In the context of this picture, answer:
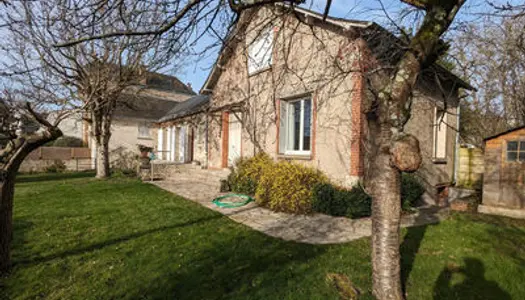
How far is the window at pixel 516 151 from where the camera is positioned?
6.09m

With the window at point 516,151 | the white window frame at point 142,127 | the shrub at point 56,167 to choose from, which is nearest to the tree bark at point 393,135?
the window at point 516,151

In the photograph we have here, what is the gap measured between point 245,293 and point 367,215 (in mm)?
4343

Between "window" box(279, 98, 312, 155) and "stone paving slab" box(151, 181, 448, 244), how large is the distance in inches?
97.9

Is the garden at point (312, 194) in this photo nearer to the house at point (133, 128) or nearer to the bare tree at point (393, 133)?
the bare tree at point (393, 133)

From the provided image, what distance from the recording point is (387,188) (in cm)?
236

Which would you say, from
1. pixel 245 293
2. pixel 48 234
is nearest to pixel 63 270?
pixel 48 234

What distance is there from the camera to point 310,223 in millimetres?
5512

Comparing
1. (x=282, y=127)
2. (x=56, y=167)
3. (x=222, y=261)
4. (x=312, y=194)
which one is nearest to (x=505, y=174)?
(x=312, y=194)

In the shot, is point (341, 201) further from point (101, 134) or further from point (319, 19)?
point (101, 134)

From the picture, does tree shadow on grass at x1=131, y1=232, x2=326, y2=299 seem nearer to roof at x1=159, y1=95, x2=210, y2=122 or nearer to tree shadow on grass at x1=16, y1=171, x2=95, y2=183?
roof at x1=159, y1=95, x2=210, y2=122

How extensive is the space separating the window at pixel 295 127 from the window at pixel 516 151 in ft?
16.7

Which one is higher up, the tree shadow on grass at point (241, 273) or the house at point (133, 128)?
the house at point (133, 128)

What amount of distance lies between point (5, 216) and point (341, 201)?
6.05 metres

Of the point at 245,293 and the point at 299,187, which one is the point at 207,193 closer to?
the point at 299,187
